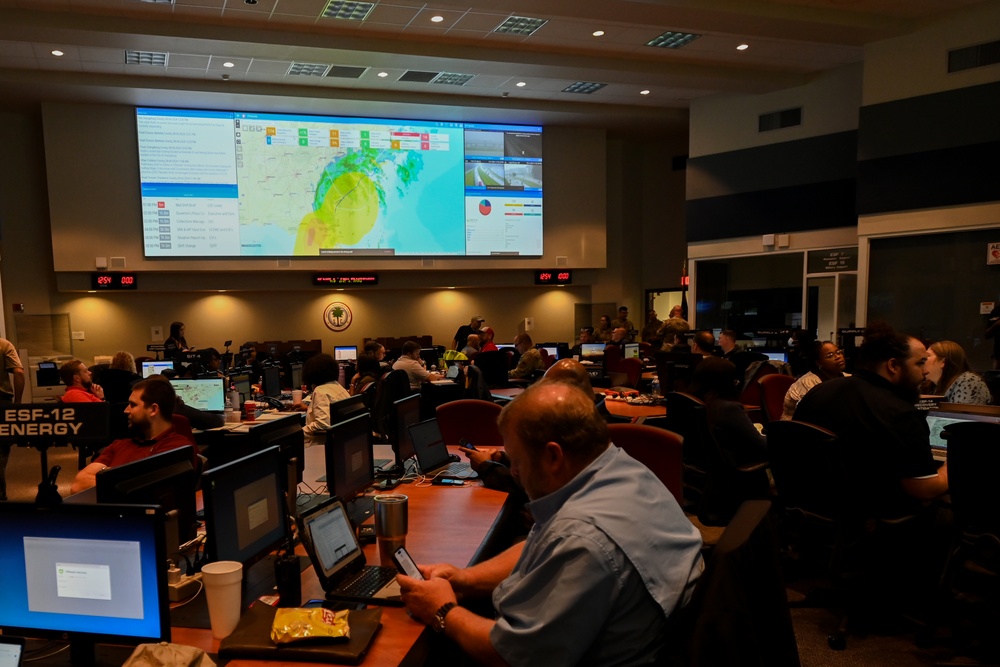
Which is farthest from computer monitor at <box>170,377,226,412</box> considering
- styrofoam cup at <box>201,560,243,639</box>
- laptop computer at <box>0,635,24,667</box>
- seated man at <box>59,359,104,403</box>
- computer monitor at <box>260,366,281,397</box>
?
laptop computer at <box>0,635,24,667</box>

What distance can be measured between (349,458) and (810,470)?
227cm

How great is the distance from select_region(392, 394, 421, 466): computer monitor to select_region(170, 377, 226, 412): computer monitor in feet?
9.86

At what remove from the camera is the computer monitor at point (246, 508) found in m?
1.88

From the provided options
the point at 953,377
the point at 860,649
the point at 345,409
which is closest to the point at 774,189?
the point at 953,377

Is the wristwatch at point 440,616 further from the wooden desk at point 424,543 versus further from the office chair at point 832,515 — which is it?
the office chair at point 832,515

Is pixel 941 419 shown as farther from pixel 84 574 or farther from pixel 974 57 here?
pixel 974 57

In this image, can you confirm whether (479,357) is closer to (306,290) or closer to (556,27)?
(556,27)

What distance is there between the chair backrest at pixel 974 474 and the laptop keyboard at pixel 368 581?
7.95 ft

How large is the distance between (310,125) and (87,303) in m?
4.77

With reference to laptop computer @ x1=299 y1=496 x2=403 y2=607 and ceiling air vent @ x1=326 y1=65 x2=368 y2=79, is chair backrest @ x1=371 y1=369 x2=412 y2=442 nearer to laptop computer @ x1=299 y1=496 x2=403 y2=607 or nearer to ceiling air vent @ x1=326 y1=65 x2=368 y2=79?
laptop computer @ x1=299 y1=496 x2=403 y2=607

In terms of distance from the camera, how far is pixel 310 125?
11.2m

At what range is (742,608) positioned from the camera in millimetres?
1364

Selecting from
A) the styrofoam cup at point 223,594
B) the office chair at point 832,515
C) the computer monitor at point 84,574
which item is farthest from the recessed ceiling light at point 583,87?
the computer monitor at point 84,574


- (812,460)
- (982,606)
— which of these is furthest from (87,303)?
(982,606)
